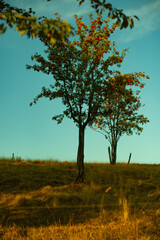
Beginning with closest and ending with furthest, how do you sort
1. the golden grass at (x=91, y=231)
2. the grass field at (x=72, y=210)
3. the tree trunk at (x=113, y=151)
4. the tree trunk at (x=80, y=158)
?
the golden grass at (x=91, y=231) → the grass field at (x=72, y=210) → the tree trunk at (x=80, y=158) → the tree trunk at (x=113, y=151)

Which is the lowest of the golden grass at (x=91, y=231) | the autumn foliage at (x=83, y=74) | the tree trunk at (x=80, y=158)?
the golden grass at (x=91, y=231)

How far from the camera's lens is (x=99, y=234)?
6.80 metres

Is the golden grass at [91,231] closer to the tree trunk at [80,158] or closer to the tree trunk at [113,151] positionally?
the tree trunk at [80,158]

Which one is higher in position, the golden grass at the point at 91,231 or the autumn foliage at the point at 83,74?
the autumn foliage at the point at 83,74

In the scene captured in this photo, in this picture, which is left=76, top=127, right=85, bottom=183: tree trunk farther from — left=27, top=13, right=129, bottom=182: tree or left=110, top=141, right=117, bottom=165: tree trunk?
left=110, top=141, right=117, bottom=165: tree trunk

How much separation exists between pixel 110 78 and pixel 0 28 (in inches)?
474

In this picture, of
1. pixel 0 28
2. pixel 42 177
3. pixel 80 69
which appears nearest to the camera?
pixel 0 28

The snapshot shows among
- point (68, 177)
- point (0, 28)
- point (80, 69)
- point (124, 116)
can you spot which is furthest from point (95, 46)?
point (124, 116)

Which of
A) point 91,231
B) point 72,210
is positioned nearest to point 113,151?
point 72,210

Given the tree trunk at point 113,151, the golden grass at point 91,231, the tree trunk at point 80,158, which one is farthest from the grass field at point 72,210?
the tree trunk at point 113,151

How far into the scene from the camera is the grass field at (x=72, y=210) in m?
7.18

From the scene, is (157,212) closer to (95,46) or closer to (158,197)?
(158,197)

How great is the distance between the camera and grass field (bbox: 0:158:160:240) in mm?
7184

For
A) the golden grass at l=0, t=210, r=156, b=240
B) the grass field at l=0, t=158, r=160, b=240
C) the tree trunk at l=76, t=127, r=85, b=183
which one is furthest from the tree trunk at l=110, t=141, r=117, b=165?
the golden grass at l=0, t=210, r=156, b=240
